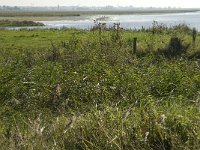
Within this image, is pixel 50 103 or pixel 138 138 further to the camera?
pixel 50 103

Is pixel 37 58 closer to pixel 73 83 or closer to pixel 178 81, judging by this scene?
pixel 73 83

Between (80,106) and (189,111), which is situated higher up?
(189,111)

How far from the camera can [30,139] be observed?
5375 millimetres

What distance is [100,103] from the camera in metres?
8.64

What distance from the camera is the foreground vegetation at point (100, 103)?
5.50 m

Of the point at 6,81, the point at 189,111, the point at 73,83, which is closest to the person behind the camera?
the point at 189,111

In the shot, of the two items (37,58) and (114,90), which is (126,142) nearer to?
(114,90)

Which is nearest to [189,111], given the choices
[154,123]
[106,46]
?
[154,123]

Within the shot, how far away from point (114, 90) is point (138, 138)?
3682 millimetres

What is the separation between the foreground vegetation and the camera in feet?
18.1

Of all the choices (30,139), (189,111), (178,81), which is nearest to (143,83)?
(178,81)

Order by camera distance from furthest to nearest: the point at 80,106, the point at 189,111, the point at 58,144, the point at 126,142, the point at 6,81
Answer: the point at 6,81
the point at 80,106
the point at 189,111
the point at 58,144
the point at 126,142

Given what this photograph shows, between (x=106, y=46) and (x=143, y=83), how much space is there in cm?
500

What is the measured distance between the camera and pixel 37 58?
14.6 meters
